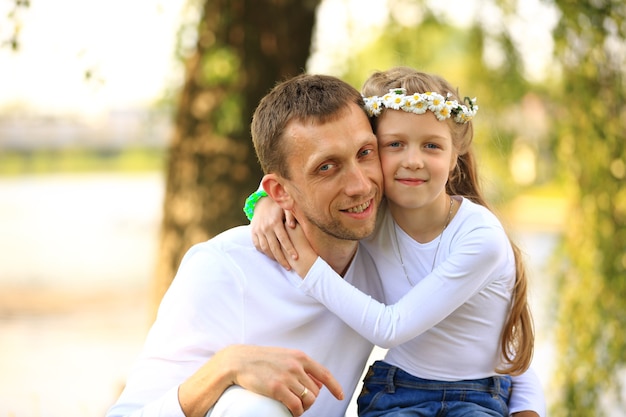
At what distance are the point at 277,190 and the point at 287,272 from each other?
0.24 m

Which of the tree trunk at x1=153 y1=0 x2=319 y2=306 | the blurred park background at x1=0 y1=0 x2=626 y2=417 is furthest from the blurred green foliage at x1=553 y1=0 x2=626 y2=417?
the tree trunk at x1=153 y1=0 x2=319 y2=306

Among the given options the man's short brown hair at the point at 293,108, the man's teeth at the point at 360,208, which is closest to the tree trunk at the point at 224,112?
the man's short brown hair at the point at 293,108

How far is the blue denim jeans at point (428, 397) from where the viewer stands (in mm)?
2600

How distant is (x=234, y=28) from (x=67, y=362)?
22.1 feet

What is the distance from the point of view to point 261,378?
235cm

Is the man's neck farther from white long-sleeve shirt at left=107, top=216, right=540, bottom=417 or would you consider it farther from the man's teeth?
the man's teeth

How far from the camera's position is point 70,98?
14.8ft

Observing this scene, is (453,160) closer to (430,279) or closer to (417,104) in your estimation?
(417,104)

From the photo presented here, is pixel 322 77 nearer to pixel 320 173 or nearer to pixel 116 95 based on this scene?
pixel 320 173

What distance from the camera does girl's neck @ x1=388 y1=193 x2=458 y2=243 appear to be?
2676 millimetres

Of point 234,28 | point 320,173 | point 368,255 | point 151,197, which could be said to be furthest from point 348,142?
point 151,197

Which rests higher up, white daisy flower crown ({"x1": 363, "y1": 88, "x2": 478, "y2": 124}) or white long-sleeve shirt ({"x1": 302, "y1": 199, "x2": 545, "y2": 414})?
white daisy flower crown ({"x1": 363, "y1": 88, "x2": 478, "y2": 124})

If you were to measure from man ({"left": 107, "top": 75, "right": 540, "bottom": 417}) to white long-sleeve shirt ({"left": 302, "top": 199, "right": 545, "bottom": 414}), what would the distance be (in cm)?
11

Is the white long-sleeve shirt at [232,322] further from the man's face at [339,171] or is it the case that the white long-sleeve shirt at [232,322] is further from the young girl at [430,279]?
the man's face at [339,171]
